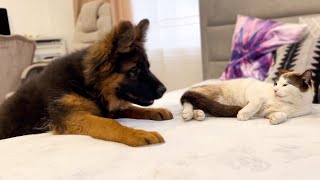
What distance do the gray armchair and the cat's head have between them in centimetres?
229

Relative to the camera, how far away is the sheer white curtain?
9.79ft

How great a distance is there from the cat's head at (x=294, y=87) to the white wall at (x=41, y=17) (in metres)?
4.00

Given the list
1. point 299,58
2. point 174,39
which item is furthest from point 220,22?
point 299,58

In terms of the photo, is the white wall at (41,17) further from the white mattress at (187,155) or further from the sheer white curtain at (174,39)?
the white mattress at (187,155)

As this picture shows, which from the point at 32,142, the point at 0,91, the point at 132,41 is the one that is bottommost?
the point at 0,91

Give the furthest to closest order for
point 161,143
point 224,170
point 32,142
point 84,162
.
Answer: point 32,142, point 161,143, point 84,162, point 224,170

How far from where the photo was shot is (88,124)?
3.76 feet

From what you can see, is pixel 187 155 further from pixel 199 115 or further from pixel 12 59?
pixel 12 59

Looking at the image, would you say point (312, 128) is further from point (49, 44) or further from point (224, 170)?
point (49, 44)

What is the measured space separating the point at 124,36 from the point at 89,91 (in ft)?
0.91

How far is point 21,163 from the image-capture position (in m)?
0.90

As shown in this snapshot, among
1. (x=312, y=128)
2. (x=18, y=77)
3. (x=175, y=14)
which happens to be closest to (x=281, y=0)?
(x=175, y=14)

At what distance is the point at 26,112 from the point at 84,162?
597 mm

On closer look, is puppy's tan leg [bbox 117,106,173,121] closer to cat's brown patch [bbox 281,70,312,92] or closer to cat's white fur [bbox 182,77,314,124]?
cat's white fur [bbox 182,77,314,124]
